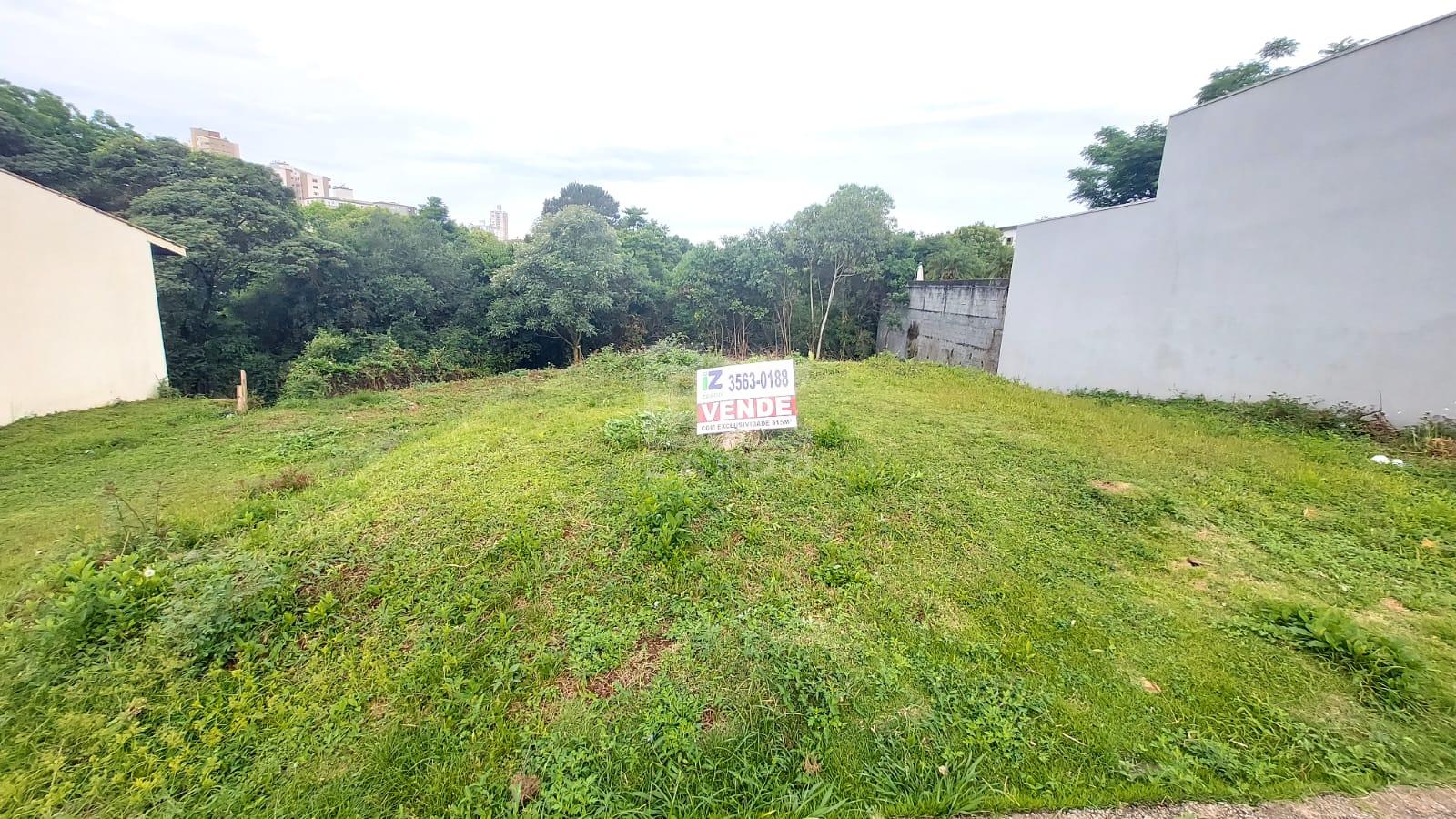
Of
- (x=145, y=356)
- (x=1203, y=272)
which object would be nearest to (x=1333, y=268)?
(x=1203, y=272)

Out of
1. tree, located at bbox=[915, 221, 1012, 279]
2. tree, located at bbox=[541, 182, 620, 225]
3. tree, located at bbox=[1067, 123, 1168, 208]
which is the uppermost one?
tree, located at bbox=[541, 182, 620, 225]

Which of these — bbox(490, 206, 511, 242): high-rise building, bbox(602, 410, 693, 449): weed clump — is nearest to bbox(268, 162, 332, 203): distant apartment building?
bbox(490, 206, 511, 242): high-rise building

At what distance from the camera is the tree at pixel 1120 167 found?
500 inches

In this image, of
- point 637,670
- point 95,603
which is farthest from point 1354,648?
point 95,603

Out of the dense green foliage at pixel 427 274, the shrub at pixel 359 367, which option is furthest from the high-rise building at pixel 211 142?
the shrub at pixel 359 367

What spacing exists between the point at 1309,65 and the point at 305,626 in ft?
30.4

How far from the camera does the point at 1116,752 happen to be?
1648mm

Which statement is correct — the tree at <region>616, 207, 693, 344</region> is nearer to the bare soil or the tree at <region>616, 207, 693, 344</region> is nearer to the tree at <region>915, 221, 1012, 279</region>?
the tree at <region>915, 221, 1012, 279</region>

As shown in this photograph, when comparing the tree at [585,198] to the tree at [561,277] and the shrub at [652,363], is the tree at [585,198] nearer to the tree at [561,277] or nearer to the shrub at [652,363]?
the tree at [561,277]

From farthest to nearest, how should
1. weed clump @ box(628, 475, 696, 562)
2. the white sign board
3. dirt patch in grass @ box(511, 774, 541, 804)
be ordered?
the white sign board
weed clump @ box(628, 475, 696, 562)
dirt patch in grass @ box(511, 774, 541, 804)

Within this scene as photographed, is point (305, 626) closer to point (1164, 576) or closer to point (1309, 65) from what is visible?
point (1164, 576)

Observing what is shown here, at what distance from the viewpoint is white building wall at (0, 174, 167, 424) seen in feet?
21.3

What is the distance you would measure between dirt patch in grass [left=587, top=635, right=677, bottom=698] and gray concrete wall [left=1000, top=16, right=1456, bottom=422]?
6843 mm

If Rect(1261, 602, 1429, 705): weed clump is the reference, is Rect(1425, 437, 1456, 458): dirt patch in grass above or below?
above
